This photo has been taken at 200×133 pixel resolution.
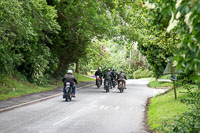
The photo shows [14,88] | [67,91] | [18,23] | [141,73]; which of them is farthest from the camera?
[141,73]

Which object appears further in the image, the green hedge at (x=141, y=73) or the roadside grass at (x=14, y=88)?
the green hedge at (x=141, y=73)

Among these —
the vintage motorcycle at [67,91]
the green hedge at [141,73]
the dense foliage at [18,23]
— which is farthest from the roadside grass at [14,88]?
the green hedge at [141,73]

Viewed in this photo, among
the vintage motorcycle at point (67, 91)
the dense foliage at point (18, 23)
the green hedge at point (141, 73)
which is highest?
the dense foliage at point (18, 23)

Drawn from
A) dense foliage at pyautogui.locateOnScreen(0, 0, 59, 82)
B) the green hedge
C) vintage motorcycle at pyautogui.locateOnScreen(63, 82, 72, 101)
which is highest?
dense foliage at pyautogui.locateOnScreen(0, 0, 59, 82)

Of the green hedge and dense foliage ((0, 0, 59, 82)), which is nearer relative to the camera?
dense foliage ((0, 0, 59, 82))

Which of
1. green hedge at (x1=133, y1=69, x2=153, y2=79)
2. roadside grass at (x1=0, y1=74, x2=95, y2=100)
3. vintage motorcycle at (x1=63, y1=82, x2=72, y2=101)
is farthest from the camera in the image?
green hedge at (x1=133, y1=69, x2=153, y2=79)

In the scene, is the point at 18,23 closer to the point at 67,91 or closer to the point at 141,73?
the point at 67,91

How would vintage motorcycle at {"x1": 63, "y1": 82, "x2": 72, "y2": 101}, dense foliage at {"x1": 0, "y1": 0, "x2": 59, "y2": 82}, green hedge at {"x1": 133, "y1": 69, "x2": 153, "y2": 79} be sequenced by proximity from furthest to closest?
green hedge at {"x1": 133, "y1": 69, "x2": 153, "y2": 79}, vintage motorcycle at {"x1": 63, "y1": 82, "x2": 72, "y2": 101}, dense foliage at {"x1": 0, "y1": 0, "x2": 59, "y2": 82}

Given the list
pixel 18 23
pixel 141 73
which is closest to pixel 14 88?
pixel 18 23

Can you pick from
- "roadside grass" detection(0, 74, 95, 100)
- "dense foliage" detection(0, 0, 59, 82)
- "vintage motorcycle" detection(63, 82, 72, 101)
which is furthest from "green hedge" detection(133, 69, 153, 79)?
"vintage motorcycle" detection(63, 82, 72, 101)

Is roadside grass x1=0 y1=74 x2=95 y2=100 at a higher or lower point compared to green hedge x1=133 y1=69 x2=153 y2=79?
lower

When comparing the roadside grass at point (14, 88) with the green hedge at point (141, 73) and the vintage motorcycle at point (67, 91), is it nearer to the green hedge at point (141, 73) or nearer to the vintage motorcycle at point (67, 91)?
the vintage motorcycle at point (67, 91)

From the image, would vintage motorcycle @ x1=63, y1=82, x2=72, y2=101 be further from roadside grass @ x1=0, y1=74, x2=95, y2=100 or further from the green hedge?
the green hedge

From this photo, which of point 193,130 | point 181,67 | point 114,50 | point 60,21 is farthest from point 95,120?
point 114,50
